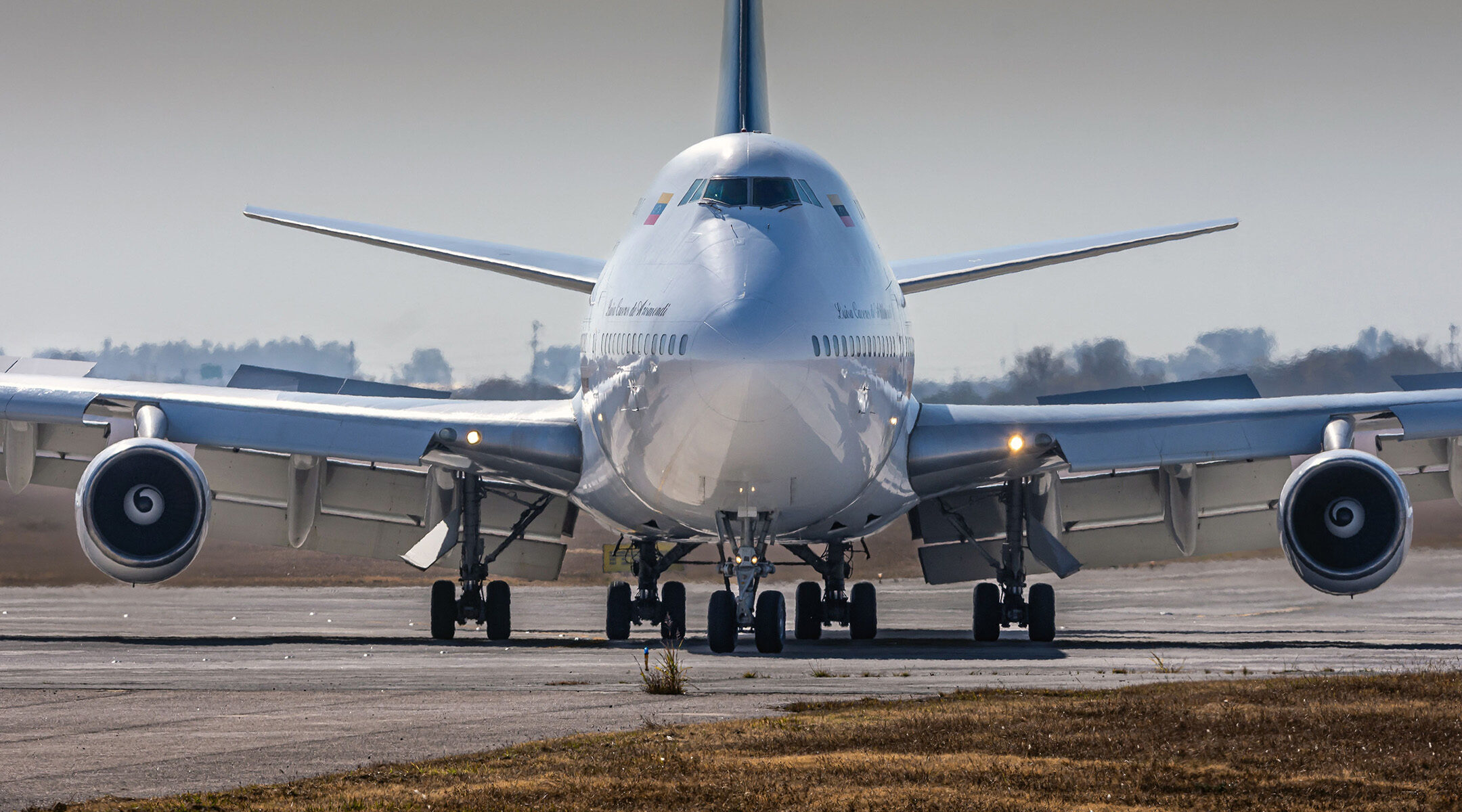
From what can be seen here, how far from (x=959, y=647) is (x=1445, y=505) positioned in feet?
62.4

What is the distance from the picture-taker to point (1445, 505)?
122ft

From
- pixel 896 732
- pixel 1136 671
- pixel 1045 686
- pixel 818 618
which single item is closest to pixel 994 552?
pixel 818 618

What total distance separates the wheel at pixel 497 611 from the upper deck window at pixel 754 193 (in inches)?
275

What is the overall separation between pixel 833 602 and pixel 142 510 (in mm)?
9788

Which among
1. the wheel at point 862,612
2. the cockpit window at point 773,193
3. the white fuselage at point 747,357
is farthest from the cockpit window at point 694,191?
the wheel at point 862,612

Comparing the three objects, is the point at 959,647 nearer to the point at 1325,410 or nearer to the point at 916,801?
the point at 1325,410

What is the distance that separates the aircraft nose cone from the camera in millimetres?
17281

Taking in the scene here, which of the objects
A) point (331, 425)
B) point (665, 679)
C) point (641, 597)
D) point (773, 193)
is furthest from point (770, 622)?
point (331, 425)

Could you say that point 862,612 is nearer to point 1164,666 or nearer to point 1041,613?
point 1041,613

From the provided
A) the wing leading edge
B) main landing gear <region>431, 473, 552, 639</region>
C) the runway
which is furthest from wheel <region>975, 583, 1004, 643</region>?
main landing gear <region>431, 473, 552, 639</region>

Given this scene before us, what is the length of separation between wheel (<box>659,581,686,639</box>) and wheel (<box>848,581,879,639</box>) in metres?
3.31

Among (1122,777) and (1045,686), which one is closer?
(1122,777)

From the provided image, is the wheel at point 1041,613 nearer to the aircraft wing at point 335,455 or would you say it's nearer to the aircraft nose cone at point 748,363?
the aircraft wing at point 335,455

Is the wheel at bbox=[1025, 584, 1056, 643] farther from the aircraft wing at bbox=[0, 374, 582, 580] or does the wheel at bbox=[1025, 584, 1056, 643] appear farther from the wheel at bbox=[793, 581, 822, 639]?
the aircraft wing at bbox=[0, 374, 582, 580]
